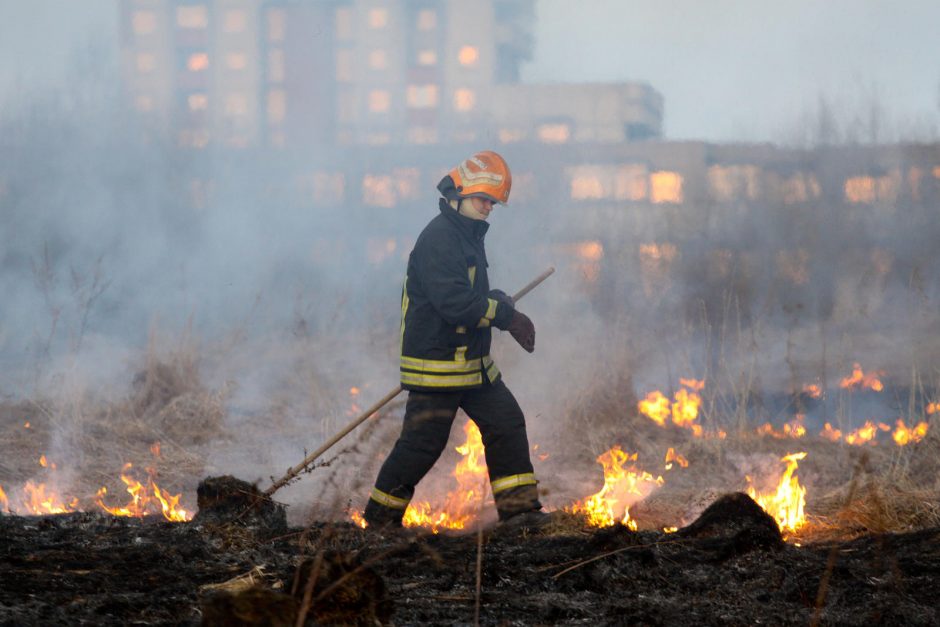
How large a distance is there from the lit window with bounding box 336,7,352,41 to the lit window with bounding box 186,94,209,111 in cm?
210

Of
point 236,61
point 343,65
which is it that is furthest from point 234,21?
point 343,65

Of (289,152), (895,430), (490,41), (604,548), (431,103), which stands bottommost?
(895,430)

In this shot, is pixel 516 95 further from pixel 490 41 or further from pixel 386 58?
pixel 386 58

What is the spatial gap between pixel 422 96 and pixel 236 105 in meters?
3.25

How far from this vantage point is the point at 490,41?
666 inches

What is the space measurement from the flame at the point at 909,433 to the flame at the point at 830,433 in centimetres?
44

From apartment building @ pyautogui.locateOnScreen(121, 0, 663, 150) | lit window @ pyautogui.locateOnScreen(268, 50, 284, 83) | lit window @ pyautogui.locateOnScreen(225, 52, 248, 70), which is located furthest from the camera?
lit window @ pyautogui.locateOnScreen(225, 52, 248, 70)

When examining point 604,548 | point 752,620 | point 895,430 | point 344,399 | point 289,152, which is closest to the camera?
point 752,620

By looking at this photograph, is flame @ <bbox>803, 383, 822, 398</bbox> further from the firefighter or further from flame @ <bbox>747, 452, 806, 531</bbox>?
the firefighter

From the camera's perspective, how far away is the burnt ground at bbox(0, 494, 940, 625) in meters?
2.38

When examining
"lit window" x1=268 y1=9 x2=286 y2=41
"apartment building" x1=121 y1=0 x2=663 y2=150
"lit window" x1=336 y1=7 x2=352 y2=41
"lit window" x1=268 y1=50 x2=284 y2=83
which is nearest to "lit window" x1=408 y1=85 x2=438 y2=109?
"apartment building" x1=121 y1=0 x2=663 y2=150

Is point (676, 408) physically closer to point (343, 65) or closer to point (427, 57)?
point (343, 65)

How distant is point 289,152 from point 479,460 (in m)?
6.62

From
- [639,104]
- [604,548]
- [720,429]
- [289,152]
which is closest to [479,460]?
[720,429]
